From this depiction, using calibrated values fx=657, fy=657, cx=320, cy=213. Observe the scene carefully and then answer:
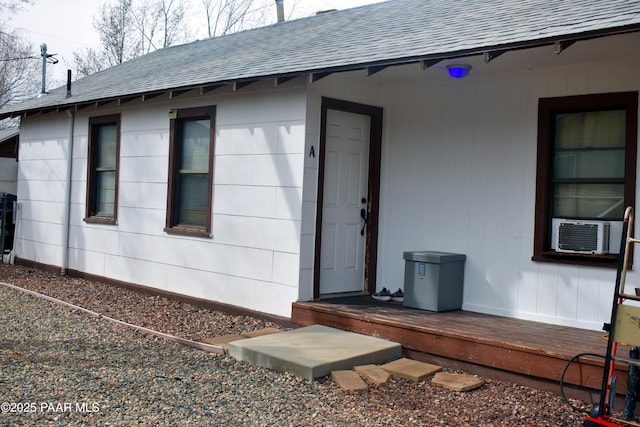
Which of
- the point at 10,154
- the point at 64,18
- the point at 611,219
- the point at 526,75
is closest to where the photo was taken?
the point at 611,219

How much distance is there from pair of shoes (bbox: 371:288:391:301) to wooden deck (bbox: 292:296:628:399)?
0.35 metres

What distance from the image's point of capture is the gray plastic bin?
638cm

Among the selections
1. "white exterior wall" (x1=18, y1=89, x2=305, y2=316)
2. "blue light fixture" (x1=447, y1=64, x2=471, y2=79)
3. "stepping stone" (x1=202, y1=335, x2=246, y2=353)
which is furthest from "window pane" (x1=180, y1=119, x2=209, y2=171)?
"blue light fixture" (x1=447, y1=64, x2=471, y2=79)

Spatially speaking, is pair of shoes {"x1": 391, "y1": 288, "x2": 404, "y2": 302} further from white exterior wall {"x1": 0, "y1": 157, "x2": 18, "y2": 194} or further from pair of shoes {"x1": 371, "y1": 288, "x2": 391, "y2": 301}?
white exterior wall {"x1": 0, "y1": 157, "x2": 18, "y2": 194}

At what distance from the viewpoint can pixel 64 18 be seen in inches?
1144

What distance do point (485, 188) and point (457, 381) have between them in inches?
88.9

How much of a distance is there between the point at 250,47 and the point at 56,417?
6218 millimetres

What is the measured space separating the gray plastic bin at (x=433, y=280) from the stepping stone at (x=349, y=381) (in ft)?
5.30

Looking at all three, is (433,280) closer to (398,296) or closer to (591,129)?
(398,296)

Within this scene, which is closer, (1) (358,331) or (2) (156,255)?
(1) (358,331)

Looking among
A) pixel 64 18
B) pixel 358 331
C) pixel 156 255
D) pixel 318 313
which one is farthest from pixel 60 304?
pixel 64 18

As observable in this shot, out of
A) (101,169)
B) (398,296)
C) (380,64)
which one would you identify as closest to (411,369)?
(398,296)

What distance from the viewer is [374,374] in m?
5.05

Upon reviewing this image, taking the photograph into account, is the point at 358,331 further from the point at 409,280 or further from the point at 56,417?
the point at 56,417
